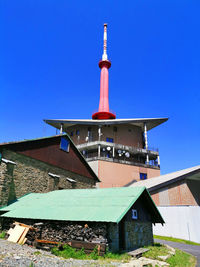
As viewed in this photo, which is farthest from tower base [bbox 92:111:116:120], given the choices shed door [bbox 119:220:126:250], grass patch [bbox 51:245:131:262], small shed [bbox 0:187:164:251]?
grass patch [bbox 51:245:131:262]

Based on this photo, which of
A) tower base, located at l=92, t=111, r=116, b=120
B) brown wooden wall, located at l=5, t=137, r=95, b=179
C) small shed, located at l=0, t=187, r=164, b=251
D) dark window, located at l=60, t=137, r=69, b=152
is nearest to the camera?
small shed, located at l=0, t=187, r=164, b=251

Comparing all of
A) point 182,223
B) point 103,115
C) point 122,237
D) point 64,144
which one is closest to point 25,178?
point 64,144

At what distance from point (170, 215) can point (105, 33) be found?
176 feet

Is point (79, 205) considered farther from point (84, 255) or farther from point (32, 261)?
point (32, 261)

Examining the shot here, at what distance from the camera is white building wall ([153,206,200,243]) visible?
22469 millimetres

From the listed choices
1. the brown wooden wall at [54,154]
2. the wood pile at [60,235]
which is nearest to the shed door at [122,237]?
the wood pile at [60,235]

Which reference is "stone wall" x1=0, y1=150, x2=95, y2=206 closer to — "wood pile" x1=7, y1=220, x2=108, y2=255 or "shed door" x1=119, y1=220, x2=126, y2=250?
"wood pile" x1=7, y1=220, x2=108, y2=255

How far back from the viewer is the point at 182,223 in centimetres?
2319

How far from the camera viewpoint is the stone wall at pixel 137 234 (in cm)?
1313

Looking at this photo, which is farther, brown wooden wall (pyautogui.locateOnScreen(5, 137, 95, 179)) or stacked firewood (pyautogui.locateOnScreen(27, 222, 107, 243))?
brown wooden wall (pyautogui.locateOnScreen(5, 137, 95, 179))

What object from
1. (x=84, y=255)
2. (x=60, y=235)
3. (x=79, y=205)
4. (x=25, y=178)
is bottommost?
(x=84, y=255)

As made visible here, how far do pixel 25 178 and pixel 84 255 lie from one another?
985 centimetres

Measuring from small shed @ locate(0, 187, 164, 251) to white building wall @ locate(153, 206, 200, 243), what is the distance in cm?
→ 822

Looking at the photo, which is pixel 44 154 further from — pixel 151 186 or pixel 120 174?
pixel 120 174
